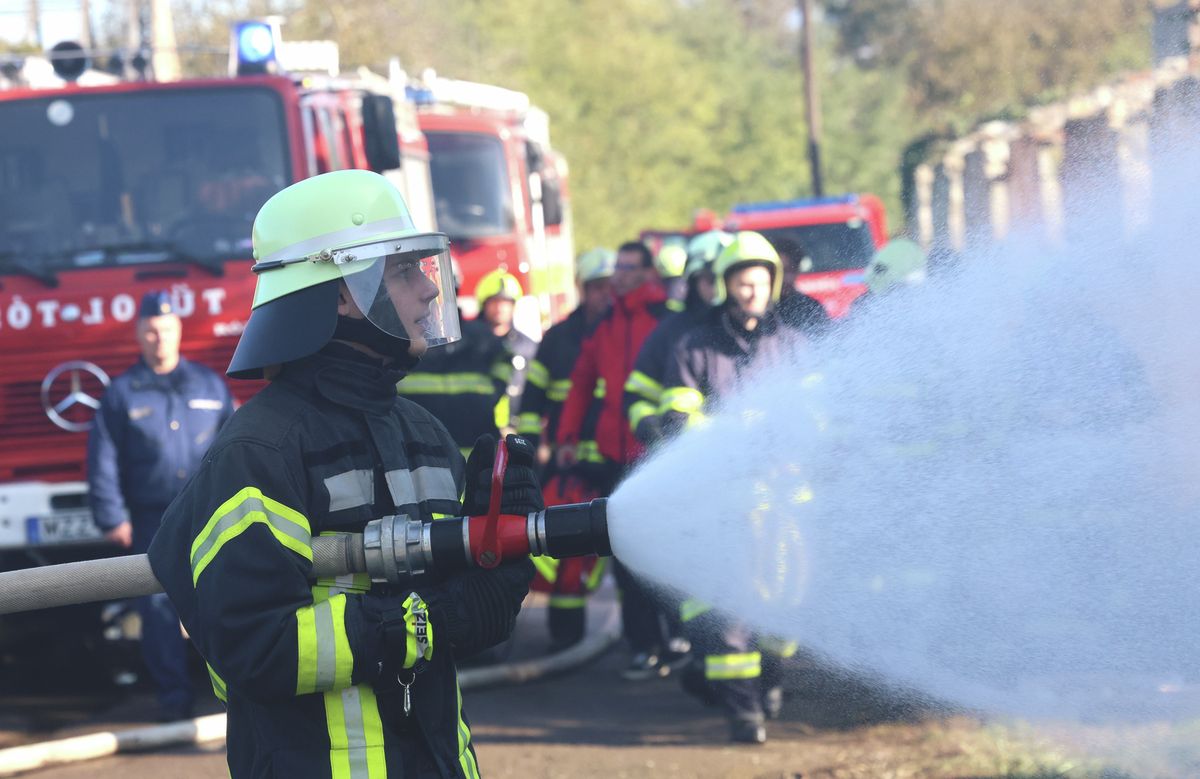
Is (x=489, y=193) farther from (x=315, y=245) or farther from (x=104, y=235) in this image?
(x=315, y=245)

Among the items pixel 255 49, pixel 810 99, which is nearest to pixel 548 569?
pixel 255 49

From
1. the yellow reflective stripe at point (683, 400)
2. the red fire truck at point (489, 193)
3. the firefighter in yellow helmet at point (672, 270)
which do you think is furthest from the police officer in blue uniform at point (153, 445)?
the firefighter in yellow helmet at point (672, 270)

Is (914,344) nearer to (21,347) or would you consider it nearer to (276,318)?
(276,318)

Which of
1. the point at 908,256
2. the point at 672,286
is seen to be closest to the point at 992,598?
the point at 908,256

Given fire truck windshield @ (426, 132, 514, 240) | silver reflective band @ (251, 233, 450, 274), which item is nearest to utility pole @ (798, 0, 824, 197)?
fire truck windshield @ (426, 132, 514, 240)

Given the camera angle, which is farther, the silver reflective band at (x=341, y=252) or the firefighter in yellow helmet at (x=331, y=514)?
the silver reflective band at (x=341, y=252)

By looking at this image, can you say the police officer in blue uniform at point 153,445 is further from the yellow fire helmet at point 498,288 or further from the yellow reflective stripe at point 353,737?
the yellow reflective stripe at point 353,737

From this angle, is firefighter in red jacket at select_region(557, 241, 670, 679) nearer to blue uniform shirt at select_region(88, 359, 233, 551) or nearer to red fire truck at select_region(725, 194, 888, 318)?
blue uniform shirt at select_region(88, 359, 233, 551)

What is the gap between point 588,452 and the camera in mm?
7730

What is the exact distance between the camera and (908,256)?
23.8 ft

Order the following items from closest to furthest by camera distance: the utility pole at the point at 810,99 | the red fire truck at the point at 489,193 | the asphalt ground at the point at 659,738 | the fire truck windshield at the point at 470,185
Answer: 1. the asphalt ground at the point at 659,738
2. the red fire truck at the point at 489,193
3. the fire truck windshield at the point at 470,185
4. the utility pole at the point at 810,99

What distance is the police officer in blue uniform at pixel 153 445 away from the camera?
6.75m

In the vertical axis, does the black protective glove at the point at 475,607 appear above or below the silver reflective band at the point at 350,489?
below

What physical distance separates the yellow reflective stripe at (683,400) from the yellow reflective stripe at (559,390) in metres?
1.92
